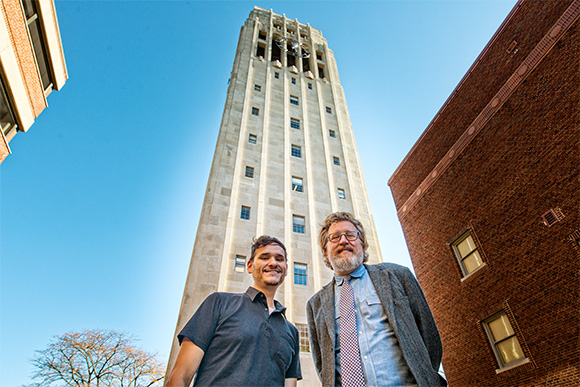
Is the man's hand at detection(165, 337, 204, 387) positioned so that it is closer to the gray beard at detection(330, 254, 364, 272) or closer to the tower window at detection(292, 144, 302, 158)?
the gray beard at detection(330, 254, 364, 272)

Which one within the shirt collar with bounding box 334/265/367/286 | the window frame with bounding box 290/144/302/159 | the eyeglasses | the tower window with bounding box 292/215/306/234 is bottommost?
the shirt collar with bounding box 334/265/367/286

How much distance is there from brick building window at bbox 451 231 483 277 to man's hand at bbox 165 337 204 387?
41.8 ft

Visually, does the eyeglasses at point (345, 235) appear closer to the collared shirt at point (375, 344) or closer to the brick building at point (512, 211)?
the collared shirt at point (375, 344)

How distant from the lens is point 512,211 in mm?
11508

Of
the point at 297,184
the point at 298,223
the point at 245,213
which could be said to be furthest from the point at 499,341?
the point at 297,184

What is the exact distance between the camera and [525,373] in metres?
10.1

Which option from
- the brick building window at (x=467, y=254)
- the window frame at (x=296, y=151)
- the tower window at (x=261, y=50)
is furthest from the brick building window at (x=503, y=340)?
the tower window at (x=261, y=50)

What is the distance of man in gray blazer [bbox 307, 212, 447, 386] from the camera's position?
2920mm

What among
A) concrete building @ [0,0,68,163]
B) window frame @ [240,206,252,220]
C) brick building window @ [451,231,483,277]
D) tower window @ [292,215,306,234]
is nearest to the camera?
concrete building @ [0,0,68,163]

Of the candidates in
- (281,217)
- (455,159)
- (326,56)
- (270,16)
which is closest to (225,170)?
(281,217)

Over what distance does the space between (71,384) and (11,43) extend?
26449 millimetres

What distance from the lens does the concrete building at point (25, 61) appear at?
39.3ft

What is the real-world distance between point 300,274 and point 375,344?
15637 millimetres

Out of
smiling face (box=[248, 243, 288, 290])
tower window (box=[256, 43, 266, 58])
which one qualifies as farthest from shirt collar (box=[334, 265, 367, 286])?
tower window (box=[256, 43, 266, 58])
